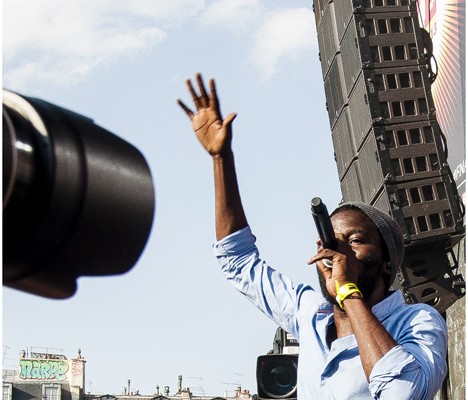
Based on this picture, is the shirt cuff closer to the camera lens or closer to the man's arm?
the man's arm

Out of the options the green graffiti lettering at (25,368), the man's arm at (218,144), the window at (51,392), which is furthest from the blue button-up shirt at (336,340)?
the green graffiti lettering at (25,368)

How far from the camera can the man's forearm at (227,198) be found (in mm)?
1910

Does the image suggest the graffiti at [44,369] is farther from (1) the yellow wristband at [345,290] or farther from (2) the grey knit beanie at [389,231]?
(1) the yellow wristband at [345,290]

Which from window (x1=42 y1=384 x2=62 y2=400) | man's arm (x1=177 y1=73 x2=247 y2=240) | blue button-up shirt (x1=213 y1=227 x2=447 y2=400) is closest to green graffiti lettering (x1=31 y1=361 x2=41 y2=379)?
window (x1=42 y1=384 x2=62 y2=400)

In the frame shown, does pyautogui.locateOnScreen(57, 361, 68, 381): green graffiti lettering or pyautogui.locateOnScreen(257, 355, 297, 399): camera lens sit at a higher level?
pyautogui.locateOnScreen(57, 361, 68, 381): green graffiti lettering

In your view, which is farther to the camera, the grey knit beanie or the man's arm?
the grey knit beanie

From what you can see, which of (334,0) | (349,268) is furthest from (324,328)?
(334,0)

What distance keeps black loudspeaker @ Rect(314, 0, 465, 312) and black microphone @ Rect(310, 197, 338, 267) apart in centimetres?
847

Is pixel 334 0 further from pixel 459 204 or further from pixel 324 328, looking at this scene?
pixel 324 328

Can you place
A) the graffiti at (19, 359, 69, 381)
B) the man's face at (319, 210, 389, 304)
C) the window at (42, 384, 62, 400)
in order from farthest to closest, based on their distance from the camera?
the graffiti at (19, 359, 69, 381)
the window at (42, 384, 62, 400)
the man's face at (319, 210, 389, 304)

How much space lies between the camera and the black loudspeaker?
1047 centimetres

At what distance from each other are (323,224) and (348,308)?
0.19 metres

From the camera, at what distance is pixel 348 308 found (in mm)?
1959

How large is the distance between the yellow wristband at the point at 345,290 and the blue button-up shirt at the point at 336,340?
0.13 m
